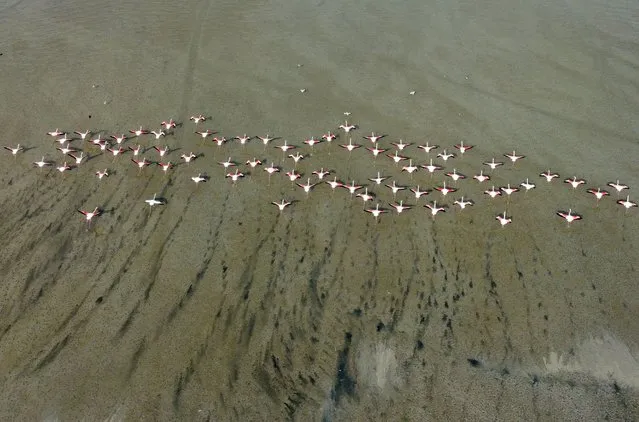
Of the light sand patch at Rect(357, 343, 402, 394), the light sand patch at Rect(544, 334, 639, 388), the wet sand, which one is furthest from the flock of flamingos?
the light sand patch at Rect(357, 343, 402, 394)

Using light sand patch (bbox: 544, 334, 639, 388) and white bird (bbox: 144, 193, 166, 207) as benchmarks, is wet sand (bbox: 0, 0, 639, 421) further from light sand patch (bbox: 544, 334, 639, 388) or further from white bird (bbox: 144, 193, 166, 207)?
white bird (bbox: 144, 193, 166, 207)

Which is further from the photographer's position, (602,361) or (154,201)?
(154,201)

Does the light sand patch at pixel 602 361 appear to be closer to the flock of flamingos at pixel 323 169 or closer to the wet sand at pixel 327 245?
the wet sand at pixel 327 245

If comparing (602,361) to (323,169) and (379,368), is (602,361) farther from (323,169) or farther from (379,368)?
(323,169)

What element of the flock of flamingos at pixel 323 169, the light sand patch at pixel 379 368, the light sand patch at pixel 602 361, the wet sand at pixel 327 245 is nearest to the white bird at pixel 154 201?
the flock of flamingos at pixel 323 169

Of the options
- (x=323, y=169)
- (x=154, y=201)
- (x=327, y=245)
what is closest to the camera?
(x=327, y=245)

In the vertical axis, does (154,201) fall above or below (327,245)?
above

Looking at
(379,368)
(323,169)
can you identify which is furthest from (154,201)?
(379,368)
